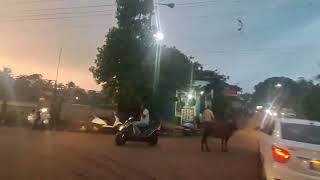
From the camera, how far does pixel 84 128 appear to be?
99.9 ft

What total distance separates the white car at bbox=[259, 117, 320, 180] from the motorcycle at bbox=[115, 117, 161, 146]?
36.3 feet

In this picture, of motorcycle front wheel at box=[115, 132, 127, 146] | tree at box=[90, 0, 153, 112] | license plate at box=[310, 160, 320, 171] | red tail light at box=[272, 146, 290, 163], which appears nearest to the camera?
license plate at box=[310, 160, 320, 171]

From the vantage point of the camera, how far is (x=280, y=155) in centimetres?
955

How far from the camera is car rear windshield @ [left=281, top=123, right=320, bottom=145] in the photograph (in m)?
9.99

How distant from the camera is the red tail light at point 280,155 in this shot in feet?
30.7

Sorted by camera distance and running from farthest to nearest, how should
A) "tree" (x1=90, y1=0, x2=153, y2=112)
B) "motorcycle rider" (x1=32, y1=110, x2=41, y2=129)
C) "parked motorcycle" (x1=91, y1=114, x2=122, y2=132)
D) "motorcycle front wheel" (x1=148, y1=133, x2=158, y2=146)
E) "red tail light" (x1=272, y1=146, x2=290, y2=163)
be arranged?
"tree" (x1=90, y1=0, x2=153, y2=112) < "motorcycle rider" (x1=32, y1=110, x2=41, y2=129) < "parked motorcycle" (x1=91, y1=114, x2=122, y2=132) < "motorcycle front wheel" (x1=148, y1=133, x2=158, y2=146) < "red tail light" (x1=272, y1=146, x2=290, y2=163)

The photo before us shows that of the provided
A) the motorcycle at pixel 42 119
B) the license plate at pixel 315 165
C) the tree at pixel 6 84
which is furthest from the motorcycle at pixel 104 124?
the license plate at pixel 315 165

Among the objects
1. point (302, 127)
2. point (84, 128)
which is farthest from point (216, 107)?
point (302, 127)

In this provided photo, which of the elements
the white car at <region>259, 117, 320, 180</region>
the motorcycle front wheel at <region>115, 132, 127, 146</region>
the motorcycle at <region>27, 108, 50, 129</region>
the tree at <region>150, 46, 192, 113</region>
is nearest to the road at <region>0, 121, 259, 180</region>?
the motorcycle front wheel at <region>115, 132, 127, 146</region>

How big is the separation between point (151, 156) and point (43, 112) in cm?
1477

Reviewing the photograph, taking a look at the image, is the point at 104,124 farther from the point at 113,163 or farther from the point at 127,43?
the point at 113,163

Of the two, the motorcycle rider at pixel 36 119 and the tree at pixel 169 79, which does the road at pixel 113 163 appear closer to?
the motorcycle rider at pixel 36 119

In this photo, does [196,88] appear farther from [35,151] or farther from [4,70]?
[35,151]

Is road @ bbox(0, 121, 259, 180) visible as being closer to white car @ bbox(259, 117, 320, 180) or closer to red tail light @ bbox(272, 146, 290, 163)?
white car @ bbox(259, 117, 320, 180)
